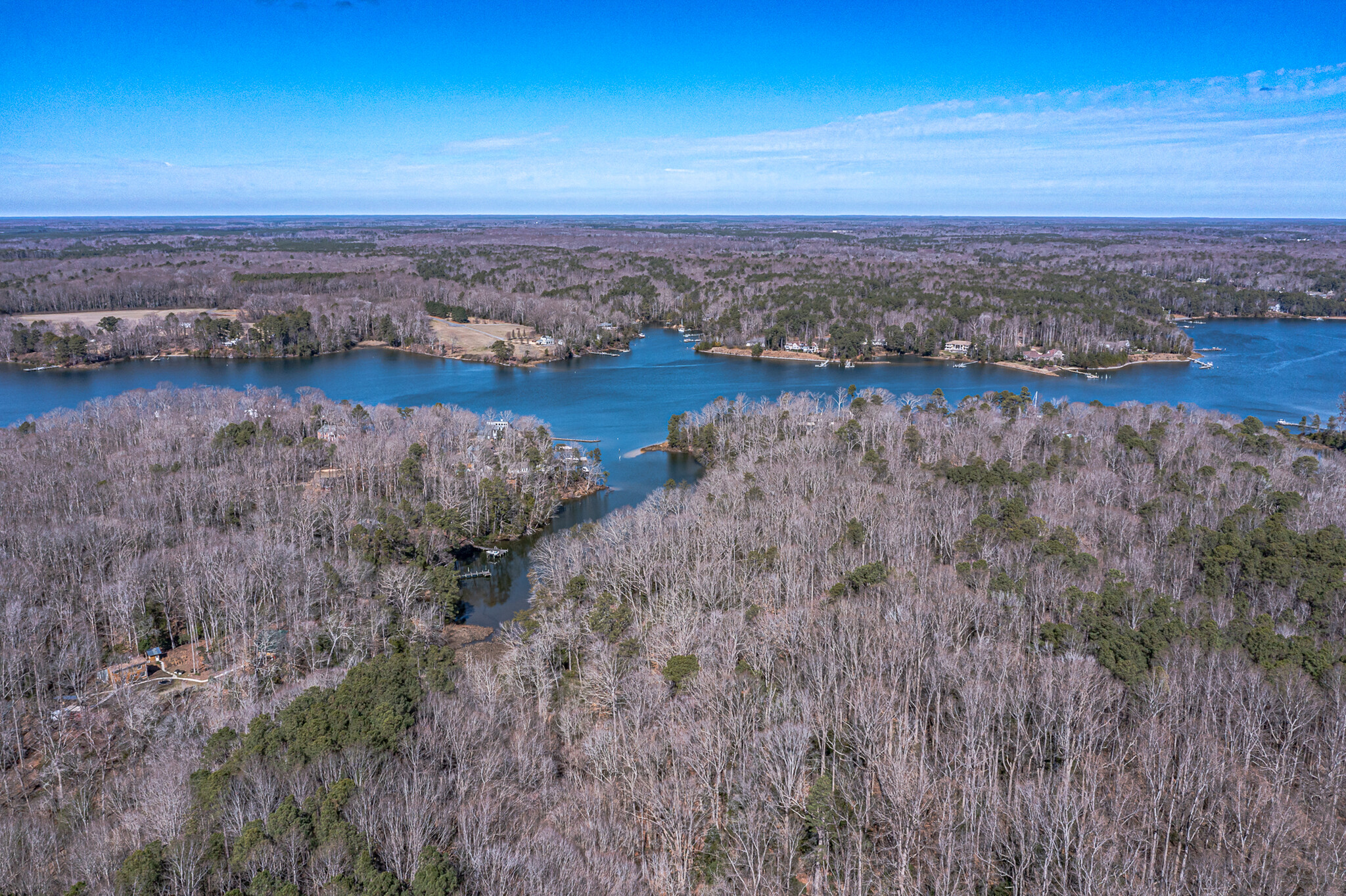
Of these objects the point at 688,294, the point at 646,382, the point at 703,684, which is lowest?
the point at 703,684

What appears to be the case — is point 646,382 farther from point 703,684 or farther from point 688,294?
point 703,684

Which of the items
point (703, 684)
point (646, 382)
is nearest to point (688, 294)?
point (646, 382)

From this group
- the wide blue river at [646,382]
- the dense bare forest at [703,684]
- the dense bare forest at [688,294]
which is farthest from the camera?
the dense bare forest at [688,294]

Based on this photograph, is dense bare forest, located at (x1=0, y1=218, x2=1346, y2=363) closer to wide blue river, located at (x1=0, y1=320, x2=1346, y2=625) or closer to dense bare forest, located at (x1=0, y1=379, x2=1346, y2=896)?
wide blue river, located at (x1=0, y1=320, x2=1346, y2=625)

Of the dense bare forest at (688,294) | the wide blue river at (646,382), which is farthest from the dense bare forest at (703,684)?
the dense bare forest at (688,294)

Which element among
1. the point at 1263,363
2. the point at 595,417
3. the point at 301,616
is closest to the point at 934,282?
the point at 1263,363

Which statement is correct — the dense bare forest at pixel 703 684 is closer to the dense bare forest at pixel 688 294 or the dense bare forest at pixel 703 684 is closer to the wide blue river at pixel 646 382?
the wide blue river at pixel 646 382

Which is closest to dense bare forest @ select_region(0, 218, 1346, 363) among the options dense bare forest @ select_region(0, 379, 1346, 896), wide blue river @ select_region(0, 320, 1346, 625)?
wide blue river @ select_region(0, 320, 1346, 625)
